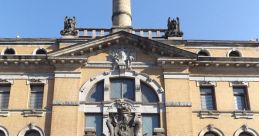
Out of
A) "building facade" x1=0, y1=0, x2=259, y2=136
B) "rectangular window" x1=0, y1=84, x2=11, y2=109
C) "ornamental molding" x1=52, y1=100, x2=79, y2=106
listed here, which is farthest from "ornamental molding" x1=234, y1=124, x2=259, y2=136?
"rectangular window" x1=0, y1=84, x2=11, y2=109

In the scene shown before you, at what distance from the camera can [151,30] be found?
36.0 metres

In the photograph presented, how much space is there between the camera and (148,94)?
32.7 m

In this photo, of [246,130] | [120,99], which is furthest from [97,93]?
[246,130]

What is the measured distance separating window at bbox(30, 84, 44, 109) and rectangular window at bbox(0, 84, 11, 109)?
1.63 meters

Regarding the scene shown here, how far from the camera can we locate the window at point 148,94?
32375mm

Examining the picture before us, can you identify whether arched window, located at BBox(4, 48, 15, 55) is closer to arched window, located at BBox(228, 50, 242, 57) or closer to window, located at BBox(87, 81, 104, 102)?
window, located at BBox(87, 81, 104, 102)

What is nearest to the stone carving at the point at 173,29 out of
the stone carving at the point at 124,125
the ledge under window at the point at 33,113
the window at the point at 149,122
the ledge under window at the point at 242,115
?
the window at the point at 149,122

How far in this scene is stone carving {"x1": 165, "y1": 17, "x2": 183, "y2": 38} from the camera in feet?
115

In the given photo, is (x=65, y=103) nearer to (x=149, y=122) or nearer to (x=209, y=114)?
(x=149, y=122)

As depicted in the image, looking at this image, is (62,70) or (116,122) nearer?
(116,122)

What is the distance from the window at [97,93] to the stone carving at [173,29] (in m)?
6.49

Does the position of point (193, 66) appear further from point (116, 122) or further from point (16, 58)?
point (16, 58)

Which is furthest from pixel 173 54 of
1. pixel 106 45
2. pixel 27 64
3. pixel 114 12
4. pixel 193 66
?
A: pixel 27 64

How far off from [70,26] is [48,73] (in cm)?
418
